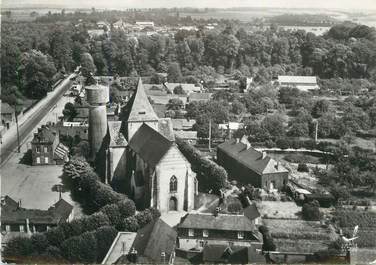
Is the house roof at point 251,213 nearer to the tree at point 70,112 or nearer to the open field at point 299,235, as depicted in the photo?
the open field at point 299,235

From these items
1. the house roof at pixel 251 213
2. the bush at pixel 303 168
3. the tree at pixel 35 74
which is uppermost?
the tree at pixel 35 74

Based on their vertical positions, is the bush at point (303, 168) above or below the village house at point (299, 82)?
below

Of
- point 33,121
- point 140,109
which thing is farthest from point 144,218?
point 33,121

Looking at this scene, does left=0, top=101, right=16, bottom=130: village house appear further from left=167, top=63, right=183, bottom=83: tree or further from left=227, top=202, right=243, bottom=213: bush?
left=167, top=63, right=183, bottom=83: tree

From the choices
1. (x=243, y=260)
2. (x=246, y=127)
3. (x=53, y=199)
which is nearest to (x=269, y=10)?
(x=243, y=260)

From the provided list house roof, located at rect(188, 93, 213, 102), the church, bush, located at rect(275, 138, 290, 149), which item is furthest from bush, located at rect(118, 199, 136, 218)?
house roof, located at rect(188, 93, 213, 102)

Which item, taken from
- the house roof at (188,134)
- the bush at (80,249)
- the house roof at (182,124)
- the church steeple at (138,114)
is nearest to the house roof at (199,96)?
the house roof at (182,124)

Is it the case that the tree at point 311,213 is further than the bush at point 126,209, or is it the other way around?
the tree at point 311,213
